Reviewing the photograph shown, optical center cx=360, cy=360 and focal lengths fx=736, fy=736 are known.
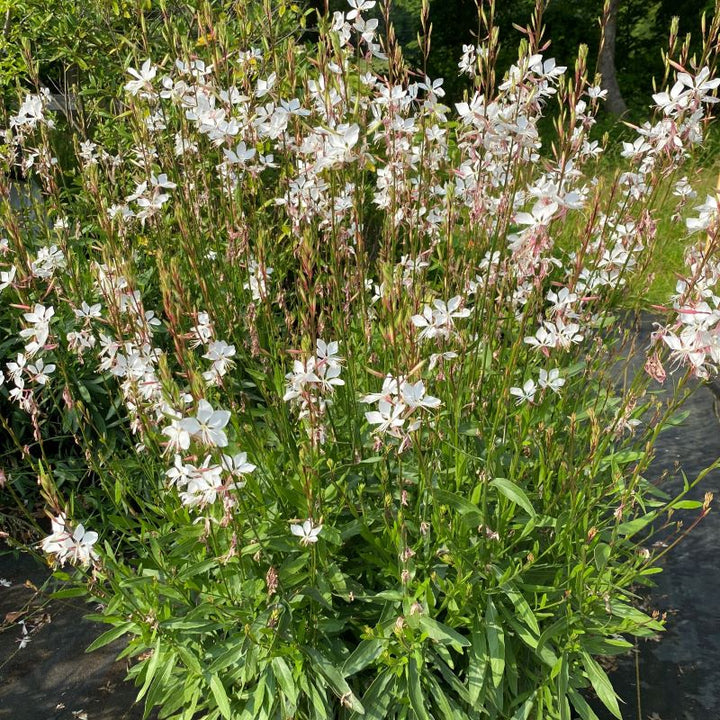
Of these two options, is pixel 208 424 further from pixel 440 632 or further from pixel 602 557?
pixel 602 557

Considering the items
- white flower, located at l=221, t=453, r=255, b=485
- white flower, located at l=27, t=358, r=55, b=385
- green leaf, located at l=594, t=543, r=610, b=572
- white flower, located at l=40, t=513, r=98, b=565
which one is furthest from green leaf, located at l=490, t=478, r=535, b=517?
white flower, located at l=27, t=358, r=55, b=385

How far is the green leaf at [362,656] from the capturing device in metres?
2.13

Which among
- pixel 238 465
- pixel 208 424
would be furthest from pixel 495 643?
pixel 208 424

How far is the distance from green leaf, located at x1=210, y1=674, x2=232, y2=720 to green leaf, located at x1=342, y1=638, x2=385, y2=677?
1.14 feet

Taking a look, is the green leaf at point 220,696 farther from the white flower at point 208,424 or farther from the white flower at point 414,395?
the white flower at point 414,395

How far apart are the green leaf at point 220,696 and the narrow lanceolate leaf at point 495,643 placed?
772 millimetres

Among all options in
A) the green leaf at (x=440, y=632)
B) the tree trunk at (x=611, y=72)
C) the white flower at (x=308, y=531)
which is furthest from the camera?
the tree trunk at (x=611, y=72)

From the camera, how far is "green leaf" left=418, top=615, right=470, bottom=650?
79.7 inches

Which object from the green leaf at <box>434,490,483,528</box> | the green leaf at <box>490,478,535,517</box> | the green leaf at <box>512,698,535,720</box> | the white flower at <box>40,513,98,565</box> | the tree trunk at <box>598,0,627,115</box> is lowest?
the tree trunk at <box>598,0,627,115</box>

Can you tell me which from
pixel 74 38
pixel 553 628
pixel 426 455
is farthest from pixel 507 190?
pixel 74 38

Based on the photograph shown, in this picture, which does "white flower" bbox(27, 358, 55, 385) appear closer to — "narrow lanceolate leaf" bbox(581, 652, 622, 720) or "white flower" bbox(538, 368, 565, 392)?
"white flower" bbox(538, 368, 565, 392)

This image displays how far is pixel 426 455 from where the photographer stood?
2.38 metres

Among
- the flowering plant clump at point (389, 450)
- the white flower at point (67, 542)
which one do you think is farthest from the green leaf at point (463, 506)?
the white flower at point (67, 542)

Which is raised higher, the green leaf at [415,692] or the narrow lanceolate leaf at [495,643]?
the narrow lanceolate leaf at [495,643]
